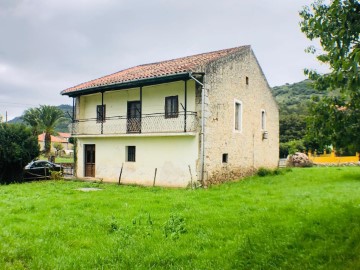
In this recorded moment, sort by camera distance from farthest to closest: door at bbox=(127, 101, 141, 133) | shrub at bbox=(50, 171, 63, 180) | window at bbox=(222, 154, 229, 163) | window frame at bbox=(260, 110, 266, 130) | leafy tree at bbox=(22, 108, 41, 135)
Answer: leafy tree at bbox=(22, 108, 41, 135) < window frame at bbox=(260, 110, 266, 130) < shrub at bbox=(50, 171, 63, 180) < door at bbox=(127, 101, 141, 133) < window at bbox=(222, 154, 229, 163)

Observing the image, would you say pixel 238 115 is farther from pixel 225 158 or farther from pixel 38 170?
pixel 38 170

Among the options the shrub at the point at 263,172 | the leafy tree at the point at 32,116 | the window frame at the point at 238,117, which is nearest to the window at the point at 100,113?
the window frame at the point at 238,117

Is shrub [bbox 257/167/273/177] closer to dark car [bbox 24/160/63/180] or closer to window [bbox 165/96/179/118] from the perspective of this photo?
window [bbox 165/96/179/118]

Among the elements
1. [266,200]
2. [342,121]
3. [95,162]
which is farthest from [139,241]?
[95,162]

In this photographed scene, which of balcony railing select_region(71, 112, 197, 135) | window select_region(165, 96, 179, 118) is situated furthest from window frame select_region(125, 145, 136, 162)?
window select_region(165, 96, 179, 118)

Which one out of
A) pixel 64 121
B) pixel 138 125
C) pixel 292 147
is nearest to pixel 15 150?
pixel 138 125

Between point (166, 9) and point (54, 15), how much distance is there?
400 cm

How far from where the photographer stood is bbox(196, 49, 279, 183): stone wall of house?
606 inches

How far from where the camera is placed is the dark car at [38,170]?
20166 mm

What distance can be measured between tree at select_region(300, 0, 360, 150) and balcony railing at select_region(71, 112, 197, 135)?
28.0 ft

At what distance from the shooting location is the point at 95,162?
63.0 ft

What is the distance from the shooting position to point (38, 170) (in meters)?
21.0

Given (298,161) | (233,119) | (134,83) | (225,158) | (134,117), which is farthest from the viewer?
(298,161)

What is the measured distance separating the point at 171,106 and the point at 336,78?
1260cm
